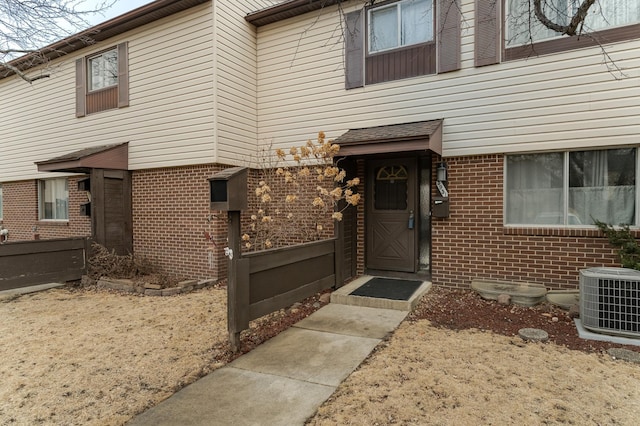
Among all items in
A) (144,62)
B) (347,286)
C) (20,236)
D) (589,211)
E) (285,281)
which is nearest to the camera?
(285,281)

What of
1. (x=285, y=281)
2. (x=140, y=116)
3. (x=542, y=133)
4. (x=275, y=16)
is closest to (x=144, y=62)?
(x=140, y=116)

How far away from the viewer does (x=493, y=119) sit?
20.2ft

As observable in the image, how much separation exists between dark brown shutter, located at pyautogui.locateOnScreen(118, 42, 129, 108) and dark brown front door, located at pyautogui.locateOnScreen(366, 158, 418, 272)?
6.05m

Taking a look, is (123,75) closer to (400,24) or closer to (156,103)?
(156,103)

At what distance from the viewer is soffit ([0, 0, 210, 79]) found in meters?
7.76

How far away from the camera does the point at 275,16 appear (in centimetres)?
805

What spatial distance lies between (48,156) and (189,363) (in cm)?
960

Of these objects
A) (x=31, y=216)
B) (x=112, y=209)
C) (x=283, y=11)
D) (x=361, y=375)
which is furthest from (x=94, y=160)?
(x=361, y=375)

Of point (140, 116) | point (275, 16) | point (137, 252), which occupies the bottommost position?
point (137, 252)

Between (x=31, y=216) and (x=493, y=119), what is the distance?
13123 mm

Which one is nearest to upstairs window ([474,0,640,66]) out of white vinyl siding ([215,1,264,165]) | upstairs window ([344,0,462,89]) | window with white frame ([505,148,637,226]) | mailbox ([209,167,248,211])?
upstairs window ([344,0,462,89])

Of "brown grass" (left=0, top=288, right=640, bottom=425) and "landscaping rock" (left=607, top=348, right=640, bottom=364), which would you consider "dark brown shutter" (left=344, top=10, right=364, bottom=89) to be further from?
"landscaping rock" (left=607, top=348, right=640, bottom=364)

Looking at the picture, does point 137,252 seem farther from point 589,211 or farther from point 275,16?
point 589,211


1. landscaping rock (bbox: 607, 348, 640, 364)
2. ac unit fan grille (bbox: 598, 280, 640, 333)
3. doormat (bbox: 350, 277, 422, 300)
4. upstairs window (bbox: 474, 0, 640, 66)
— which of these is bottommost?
landscaping rock (bbox: 607, 348, 640, 364)
